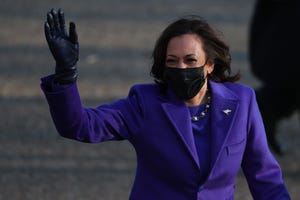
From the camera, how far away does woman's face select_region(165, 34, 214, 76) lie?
303 cm

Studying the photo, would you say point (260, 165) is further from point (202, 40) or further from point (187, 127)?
point (202, 40)

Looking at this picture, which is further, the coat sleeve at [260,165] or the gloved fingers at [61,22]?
the coat sleeve at [260,165]

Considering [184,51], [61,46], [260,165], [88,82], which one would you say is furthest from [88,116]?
[88,82]

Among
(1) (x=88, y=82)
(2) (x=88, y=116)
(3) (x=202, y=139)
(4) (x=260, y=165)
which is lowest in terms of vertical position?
(1) (x=88, y=82)

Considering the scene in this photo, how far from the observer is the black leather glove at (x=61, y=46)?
2.80m

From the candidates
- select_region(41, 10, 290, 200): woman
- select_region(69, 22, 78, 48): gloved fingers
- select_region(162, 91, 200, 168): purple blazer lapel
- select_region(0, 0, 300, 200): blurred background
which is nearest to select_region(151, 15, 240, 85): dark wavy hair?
select_region(41, 10, 290, 200): woman

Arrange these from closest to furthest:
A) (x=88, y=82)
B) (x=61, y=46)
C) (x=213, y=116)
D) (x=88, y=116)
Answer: (x=61, y=46)
(x=88, y=116)
(x=213, y=116)
(x=88, y=82)

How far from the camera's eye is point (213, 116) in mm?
3062

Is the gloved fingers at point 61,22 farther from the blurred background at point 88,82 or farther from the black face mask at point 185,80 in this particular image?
the blurred background at point 88,82

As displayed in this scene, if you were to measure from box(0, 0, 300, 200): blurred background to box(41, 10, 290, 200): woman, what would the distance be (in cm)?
244

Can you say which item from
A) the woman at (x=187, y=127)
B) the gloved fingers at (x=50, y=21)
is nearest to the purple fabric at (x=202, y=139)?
the woman at (x=187, y=127)

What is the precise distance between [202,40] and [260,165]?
47 centimetres

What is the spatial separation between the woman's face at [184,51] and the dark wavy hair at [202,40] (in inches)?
0.8

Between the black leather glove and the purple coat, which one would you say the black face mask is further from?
the black leather glove
